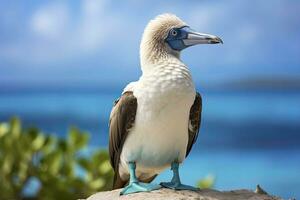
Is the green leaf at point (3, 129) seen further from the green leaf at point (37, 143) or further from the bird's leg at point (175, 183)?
Result: the bird's leg at point (175, 183)

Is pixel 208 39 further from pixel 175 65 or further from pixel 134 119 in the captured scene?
pixel 134 119

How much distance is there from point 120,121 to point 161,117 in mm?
219

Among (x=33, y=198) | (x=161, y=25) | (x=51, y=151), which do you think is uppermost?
(x=161, y=25)

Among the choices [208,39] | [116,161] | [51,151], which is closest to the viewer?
[208,39]

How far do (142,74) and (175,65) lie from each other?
174 mm

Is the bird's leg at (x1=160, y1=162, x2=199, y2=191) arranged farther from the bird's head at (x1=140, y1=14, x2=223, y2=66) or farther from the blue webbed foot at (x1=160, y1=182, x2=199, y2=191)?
the bird's head at (x1=140, y1=14, x2=223, y2=66)

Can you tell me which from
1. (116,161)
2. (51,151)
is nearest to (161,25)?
(116,161)

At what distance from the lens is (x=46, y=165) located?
5711 millimetres

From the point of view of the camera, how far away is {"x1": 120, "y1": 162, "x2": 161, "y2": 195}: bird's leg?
304 centimetres

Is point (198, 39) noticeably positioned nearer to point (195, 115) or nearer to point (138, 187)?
point (195, 115)

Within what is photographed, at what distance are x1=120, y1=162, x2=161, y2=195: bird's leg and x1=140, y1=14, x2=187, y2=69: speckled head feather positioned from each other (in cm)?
50

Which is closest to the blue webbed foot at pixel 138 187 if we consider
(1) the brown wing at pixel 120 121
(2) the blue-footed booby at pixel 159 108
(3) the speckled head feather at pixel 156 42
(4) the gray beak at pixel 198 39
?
(2) the blue-footed booby at pixel 159 108

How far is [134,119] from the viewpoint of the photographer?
3031 millimetres

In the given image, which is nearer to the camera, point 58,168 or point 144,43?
point 144,43
